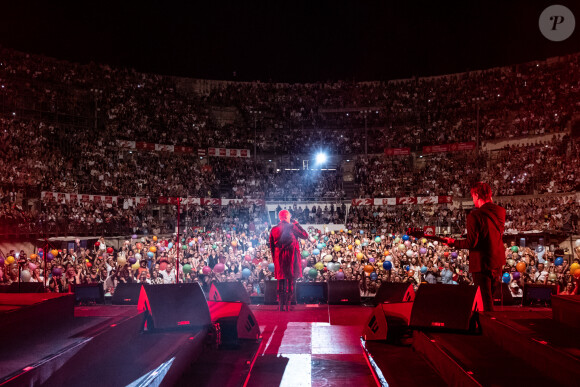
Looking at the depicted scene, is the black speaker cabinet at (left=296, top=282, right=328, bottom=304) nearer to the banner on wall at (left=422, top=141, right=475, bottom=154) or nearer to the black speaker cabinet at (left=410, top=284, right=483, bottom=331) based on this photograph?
the black speaker cabinet at (left=410, top=284, right=483, bottom=331)

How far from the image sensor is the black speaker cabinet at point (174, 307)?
5.28 m

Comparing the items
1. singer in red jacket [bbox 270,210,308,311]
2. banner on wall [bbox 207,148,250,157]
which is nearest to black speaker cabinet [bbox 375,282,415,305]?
singer in red jacket [bbox 270,210,308,311]

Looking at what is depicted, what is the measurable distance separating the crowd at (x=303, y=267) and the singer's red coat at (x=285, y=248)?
3106mm

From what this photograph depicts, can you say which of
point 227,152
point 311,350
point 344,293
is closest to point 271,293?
point 344,293

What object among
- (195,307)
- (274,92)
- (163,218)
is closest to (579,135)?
(274,92)

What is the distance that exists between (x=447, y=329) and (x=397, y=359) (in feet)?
1.97

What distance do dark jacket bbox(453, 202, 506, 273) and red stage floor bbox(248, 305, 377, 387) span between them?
157 cm

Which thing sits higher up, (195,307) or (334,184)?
(334,184)

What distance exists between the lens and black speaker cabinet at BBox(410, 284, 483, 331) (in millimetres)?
4734

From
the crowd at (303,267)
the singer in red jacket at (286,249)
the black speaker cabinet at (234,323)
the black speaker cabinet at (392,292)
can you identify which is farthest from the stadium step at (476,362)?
the crowd at (303,267)

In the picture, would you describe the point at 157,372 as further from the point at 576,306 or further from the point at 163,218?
the point at 163,218

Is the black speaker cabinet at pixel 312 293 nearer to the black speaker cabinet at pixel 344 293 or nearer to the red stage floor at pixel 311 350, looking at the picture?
the black speaker cabinet at pixel 344 293

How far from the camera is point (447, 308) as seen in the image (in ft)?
15.9

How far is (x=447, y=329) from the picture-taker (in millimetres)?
4766
